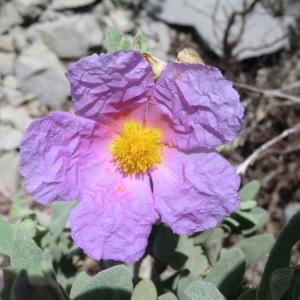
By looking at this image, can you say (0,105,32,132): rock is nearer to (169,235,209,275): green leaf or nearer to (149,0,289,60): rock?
(149,0,289,60): rock

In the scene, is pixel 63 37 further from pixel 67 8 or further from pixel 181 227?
pixel 181 227

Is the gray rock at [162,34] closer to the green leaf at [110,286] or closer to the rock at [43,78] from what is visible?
the rock at [43,78]

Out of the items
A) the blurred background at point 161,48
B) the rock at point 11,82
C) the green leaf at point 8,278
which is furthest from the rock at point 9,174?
the green leaf at point 8,278

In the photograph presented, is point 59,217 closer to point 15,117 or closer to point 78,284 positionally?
point 78,284

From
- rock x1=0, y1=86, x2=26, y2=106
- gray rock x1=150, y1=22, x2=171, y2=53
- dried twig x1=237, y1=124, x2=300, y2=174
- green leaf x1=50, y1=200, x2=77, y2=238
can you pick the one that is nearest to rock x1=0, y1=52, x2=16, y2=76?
rock x1=0, y1=86, x2=26, y2=106

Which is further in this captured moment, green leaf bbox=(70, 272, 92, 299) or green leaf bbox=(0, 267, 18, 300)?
green leaf bbox=(70, 272, 92, 299)
